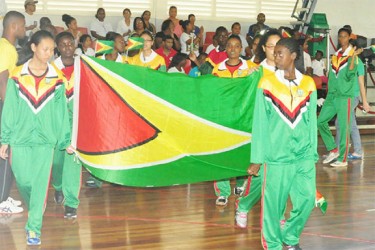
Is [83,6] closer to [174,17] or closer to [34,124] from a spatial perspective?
[174,17]

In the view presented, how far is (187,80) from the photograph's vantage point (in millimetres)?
7301

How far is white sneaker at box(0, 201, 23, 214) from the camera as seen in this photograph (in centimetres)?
771

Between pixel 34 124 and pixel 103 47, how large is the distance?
2.68 metres

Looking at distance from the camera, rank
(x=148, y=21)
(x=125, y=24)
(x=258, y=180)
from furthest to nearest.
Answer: (x=148, y=21) → (x=125, y=24) → (x=258, y=180)

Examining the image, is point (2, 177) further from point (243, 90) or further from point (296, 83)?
point (296, 83)

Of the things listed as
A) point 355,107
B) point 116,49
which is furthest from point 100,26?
point 116,49

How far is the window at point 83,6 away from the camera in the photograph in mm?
14462

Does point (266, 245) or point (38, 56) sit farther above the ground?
point (38, 56)

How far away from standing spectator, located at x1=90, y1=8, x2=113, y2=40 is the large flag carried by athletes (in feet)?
23.5

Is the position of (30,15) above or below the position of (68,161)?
above

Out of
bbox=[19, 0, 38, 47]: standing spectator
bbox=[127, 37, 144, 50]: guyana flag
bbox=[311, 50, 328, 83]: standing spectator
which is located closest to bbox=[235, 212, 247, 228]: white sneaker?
bbox=[127, 37, 144, 50]: guyana flag

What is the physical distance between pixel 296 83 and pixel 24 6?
8985 mm

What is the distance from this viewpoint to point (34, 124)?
629 cm

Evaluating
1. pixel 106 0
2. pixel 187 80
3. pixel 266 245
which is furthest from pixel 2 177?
pixel 106 0
